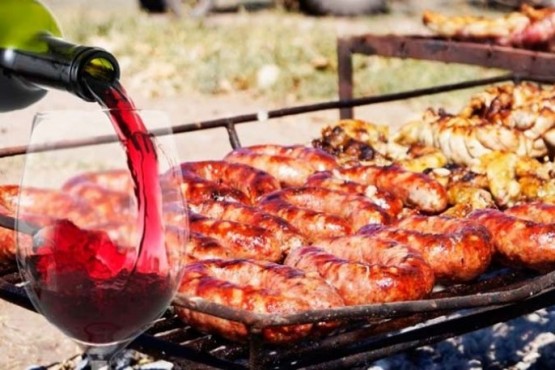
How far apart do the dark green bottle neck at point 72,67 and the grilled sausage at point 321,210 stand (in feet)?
3.73

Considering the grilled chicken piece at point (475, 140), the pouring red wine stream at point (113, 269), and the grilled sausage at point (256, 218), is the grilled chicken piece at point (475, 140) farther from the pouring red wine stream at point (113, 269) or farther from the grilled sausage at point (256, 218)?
the pouring red wine stream at point (113, 269)

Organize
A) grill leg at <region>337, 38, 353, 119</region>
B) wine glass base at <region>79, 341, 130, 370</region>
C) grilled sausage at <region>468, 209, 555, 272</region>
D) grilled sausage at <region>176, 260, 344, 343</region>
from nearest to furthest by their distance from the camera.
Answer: wine glass base at <region>79, 341, 130, 370</region>, grilled sausage at <region>176, 260, 344, 343</region>, grilled sausage at <region>468, 209, 555, 272</region>, grill leg at <region>337, 38, 353, 119</region>

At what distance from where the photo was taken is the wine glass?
1884 millimetres

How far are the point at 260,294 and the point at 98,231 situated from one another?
67 cm

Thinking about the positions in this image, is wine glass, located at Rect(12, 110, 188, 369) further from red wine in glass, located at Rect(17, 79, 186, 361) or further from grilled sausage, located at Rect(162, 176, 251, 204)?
grilled sausage, located at Rect(162, 176, 251, 204)

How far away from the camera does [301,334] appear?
2.52 m

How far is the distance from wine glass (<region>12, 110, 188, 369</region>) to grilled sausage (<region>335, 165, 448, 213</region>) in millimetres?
1646

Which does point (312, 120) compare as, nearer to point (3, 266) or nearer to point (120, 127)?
point (3, 266)

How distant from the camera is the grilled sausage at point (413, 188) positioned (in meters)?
3.51

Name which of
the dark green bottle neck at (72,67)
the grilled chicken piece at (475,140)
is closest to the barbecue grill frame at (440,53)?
the grilled chicken piece at (475,140)

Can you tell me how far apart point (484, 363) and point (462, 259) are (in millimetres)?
1692

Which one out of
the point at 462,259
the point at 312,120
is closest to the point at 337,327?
the point at 462,259

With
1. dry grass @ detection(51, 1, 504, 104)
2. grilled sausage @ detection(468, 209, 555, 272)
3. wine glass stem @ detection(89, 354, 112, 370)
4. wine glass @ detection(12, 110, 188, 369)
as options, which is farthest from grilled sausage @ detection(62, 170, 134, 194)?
dry grass @ detection(51, 1, 504, 104)

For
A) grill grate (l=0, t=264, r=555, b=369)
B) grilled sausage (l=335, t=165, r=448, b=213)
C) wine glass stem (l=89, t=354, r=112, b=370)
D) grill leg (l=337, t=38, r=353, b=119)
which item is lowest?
grill grate (l=0, t=264, r=555, b=369)
